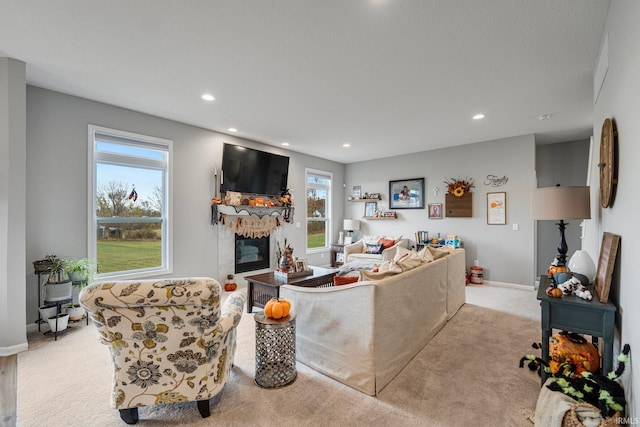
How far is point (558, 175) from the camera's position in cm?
550

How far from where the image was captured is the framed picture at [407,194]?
246 inches

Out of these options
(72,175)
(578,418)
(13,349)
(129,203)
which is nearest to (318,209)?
(129,203)

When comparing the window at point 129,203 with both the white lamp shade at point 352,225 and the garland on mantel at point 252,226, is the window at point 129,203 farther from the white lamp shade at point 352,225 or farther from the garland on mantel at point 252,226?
the white lamp shade at point 352,225

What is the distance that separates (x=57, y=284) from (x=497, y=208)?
21.0 ft

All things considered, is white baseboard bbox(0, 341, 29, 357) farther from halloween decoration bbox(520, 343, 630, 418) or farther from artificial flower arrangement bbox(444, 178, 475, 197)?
artificial flower arrangement bbox(444, 178, 475, 197)

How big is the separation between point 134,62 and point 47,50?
654mm

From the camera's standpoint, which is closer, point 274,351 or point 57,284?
point 274,351

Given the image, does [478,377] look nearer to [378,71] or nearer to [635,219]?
[635,219]

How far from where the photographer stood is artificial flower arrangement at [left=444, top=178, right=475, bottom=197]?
5602 millimetres

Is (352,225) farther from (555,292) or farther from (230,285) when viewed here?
(555,292)

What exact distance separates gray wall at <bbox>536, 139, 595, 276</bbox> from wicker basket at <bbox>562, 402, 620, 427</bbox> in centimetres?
510

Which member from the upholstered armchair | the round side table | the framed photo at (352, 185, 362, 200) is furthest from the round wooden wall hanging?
the framed photo at (352, 185, 362, 200)

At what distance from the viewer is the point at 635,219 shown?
1.32m

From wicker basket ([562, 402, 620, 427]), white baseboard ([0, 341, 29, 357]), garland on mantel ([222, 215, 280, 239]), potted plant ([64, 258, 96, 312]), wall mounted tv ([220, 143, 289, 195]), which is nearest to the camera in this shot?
wicker basket ([562, 402, 620, 427])
